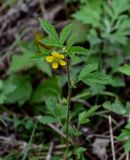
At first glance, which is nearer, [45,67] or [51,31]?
[51,31]

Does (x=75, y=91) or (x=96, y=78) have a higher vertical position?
(x=96, y=78)

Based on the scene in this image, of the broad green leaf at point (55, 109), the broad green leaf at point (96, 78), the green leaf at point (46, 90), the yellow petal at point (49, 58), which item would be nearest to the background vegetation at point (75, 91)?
the green leaf at point (46, 90)

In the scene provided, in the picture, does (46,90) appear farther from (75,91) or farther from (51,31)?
(51,31)

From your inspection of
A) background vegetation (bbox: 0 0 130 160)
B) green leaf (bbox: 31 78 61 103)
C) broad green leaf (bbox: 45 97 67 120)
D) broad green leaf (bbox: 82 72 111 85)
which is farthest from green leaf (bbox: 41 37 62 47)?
green leaf (bbox: 31 78 61 103)

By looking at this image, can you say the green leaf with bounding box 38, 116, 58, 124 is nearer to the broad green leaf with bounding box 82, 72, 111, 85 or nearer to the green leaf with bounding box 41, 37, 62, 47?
the broad green leaf with bounding box 82, 72, 111, 85

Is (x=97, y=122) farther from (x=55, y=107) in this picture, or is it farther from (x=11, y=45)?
(x=11, y=45)

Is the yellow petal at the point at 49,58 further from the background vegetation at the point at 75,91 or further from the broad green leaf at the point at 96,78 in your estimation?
the background vegetation at the point at 75,91

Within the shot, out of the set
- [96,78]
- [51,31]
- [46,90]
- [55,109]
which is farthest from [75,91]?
[51,31]

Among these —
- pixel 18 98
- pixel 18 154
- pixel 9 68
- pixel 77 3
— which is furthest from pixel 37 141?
pixel 77 3
